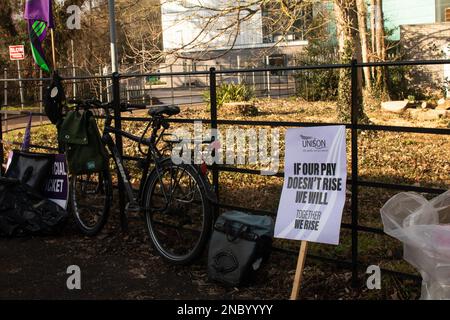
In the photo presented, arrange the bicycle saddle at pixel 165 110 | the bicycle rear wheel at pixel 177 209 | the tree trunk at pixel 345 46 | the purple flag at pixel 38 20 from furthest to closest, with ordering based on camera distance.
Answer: the tree trunk at pixel 345 46 < the purple flag at pixel 38 20 < the bicycle saddle at pixel 165 110 < the bicycle rear wheel at pixel 177 209

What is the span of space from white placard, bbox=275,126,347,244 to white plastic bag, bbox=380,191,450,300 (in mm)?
334

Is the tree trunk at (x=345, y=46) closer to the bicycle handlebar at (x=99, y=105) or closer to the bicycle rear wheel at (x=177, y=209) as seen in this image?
the bicycle handlebar at (x=99, y=105)

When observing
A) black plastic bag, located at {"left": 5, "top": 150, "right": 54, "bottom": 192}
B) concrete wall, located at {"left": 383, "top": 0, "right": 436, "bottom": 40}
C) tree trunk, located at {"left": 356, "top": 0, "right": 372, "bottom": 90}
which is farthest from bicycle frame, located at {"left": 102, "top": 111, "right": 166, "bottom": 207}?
concrete wall, located at {"left": 383, "top": 0, "right": 436, "bottom": 40}

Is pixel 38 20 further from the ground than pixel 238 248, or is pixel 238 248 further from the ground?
pixel 38 20

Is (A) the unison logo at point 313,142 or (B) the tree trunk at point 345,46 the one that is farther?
(B) the tree trunk at point 345,46

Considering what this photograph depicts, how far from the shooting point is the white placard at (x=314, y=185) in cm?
378

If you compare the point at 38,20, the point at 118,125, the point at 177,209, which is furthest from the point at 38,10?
the point at 177,209

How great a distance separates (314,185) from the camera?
3.93 m

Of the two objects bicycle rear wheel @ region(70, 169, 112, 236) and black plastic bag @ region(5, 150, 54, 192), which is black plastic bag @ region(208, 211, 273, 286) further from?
black plastic bag @ region(5, 150, 54, 192)

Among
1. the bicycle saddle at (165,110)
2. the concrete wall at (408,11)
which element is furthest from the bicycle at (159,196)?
the concrete wall at (408,11)

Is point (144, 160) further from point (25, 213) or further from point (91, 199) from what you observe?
point (25, 213)

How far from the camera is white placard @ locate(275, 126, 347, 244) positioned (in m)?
3.78

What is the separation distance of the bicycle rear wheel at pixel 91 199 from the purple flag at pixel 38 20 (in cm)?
156

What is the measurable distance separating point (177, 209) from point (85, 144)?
1.21 meters
